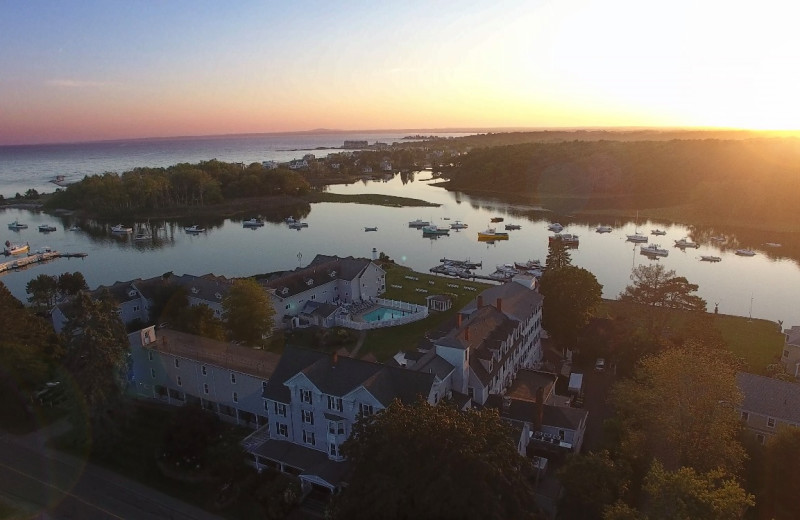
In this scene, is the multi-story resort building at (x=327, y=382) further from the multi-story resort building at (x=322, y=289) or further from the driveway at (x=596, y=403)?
the multi-story resort building at (x=322, y=289)

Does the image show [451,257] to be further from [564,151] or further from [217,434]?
[564,151]

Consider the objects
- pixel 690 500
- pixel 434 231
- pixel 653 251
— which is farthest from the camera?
pixel 434 231

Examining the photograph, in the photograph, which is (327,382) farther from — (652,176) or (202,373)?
(652,176)

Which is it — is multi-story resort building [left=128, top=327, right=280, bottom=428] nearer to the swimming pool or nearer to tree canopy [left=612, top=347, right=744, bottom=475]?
the swimming pool

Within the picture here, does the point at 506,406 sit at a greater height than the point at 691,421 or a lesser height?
lesser

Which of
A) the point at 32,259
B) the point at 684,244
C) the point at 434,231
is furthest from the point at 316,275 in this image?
the point at 684,244

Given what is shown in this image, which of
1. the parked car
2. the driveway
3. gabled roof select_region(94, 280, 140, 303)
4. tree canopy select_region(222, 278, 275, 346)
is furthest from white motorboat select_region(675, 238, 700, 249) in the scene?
gabled roof select_region(94, 280, 140, 303)
